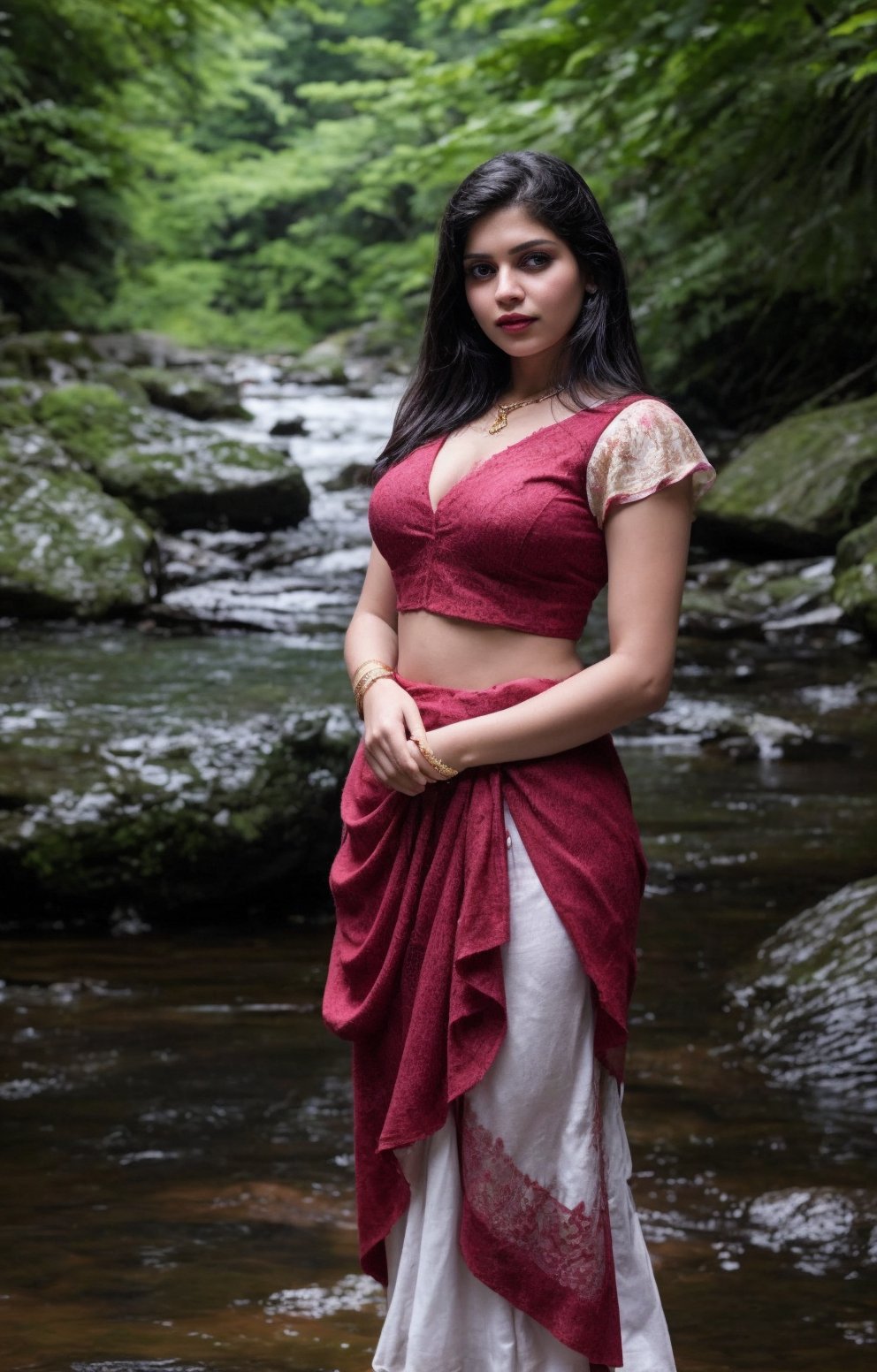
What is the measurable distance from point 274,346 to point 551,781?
82.6 ft

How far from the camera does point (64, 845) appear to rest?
4.66 metres

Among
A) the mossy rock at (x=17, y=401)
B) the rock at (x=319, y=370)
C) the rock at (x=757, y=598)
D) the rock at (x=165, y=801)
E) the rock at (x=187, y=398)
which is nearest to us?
the rock at (x=165, y=801)

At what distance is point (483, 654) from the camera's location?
1.97m

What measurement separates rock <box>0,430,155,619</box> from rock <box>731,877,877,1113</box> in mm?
5418

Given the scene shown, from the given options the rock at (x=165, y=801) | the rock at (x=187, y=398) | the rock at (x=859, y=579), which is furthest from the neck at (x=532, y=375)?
the rock at (x=187, y=398)

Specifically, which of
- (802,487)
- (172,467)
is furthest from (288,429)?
(802,487)

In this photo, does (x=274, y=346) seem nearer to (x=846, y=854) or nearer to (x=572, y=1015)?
(x=846, y=854)

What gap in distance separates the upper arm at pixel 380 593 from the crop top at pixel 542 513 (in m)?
0.17

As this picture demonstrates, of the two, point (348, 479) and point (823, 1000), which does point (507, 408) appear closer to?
point (823, 1000)

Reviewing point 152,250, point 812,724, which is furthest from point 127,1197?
point 152,250

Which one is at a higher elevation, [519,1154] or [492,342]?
[492,342]

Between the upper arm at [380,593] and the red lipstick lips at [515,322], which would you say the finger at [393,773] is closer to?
the upper arm at [380,593]

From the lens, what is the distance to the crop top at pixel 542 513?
185cm

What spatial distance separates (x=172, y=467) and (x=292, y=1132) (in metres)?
8.01
